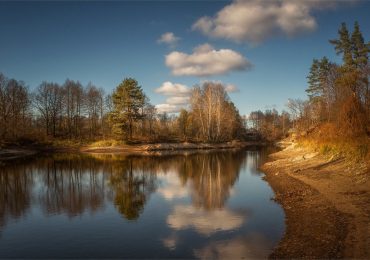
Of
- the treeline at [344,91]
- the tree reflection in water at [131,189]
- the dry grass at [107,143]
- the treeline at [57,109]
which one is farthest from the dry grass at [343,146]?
the treeline at [57,109]

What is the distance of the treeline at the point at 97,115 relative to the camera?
217 ft

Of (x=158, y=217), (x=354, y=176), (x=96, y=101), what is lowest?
(x=158, y=217)

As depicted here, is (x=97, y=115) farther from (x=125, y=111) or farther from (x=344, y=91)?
(x=344, y=91)

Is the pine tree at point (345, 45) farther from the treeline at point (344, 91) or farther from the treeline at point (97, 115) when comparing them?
the treeline at point (97, 115)

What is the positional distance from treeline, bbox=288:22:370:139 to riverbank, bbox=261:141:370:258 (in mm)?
3742

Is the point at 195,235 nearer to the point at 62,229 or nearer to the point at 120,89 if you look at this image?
the point at 62,229

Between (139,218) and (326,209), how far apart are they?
8897 mm

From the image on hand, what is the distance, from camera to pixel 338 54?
5088 cm

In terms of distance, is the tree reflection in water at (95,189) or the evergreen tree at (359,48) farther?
the evergreen tree at (359,48)

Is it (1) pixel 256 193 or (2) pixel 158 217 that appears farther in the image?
(1) pixel 256 193

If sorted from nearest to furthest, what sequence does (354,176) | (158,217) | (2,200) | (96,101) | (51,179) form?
(158,217)
(354,176)
(2,200)
(51,179)
(96,101)

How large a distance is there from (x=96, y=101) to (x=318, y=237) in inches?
3104

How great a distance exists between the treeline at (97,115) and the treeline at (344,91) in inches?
888

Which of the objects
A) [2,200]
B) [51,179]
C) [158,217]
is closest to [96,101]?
[51,179]
